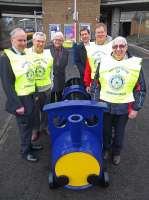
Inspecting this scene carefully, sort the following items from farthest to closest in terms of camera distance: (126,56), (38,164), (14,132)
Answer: (14,132)
(38,164)
(126,56)

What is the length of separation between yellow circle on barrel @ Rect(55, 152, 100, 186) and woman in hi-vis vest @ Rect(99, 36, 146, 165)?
0.79 metres

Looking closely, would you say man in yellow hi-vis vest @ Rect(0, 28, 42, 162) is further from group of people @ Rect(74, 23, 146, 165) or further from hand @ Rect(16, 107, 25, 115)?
group of people @ Rect(74, 23, 146, 165)

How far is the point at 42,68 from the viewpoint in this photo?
A: 3.98 meters

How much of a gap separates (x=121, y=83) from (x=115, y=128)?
71cm

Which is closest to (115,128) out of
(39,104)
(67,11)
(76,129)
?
(76,129)

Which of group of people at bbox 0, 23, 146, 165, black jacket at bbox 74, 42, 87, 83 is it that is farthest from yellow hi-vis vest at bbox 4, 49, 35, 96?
black jacket at bbox 74, 42, 87, 83

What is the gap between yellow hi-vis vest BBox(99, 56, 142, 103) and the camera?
3.41 m

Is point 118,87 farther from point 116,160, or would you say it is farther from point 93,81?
point 116,160

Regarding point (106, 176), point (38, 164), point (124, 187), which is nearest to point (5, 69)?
point (38, 164)

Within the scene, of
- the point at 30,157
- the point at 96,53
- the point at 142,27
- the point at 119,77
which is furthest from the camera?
the point at 142,27

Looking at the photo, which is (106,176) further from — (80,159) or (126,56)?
(126,56)

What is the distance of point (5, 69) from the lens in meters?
3.38

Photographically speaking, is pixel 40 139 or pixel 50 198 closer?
pixel 50 198

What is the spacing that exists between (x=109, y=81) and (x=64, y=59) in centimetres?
149
